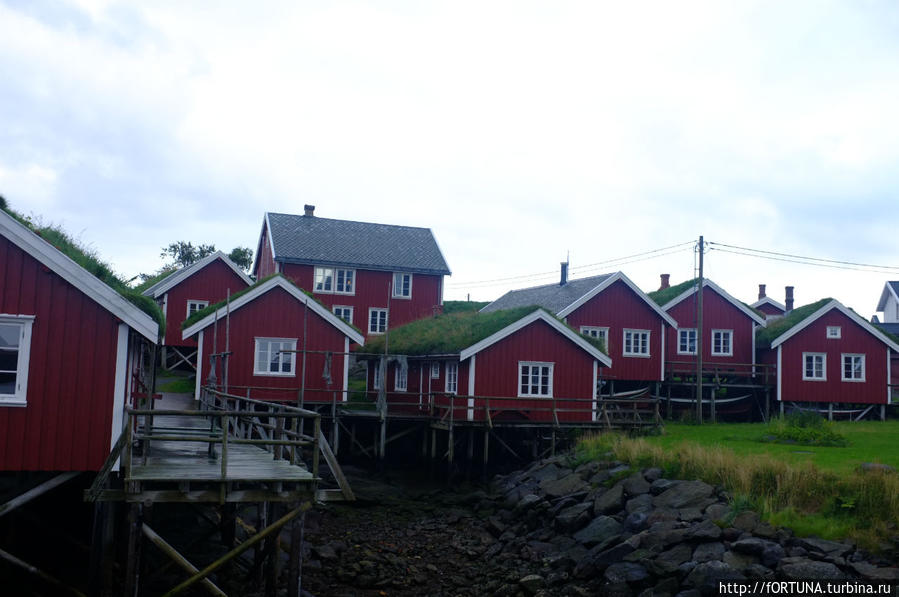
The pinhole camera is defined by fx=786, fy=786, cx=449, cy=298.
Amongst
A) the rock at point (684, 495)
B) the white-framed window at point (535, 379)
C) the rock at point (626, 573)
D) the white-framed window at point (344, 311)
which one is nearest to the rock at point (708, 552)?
the rock at point (626, 573)

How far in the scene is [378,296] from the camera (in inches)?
1665

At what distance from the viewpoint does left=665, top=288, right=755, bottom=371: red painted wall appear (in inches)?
1517

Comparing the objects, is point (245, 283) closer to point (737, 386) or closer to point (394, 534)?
point (394, 534)

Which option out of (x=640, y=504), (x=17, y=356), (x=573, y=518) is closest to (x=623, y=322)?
(x=573, y=518)

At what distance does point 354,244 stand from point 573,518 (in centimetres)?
2692

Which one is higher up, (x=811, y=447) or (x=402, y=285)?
(x=402, y=285)

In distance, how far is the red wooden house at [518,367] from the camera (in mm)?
27422

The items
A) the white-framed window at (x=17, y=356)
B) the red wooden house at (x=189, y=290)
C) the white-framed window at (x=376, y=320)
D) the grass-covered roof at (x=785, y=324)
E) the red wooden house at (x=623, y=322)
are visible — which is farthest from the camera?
the white-framed window at (x=376, y=320)

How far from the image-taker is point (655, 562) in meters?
15.4

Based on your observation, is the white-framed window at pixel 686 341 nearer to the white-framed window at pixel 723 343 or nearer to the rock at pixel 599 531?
the white-framed window at pixel 723 343

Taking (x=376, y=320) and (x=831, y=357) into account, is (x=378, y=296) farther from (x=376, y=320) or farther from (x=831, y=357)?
(x=831, y=357)

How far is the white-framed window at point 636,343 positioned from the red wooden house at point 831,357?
5.87 metres

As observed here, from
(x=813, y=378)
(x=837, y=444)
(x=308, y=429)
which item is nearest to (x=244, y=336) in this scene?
(x=308, y=429)

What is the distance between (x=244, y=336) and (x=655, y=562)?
17.2m
